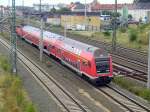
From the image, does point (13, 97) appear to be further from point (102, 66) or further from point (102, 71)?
point (102, 66)

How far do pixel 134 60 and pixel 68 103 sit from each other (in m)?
22.5

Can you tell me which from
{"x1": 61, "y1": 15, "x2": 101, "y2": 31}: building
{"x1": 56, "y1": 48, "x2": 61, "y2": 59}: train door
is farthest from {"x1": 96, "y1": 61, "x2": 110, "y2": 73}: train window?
{"x1": 61, "y1": 15, "x2": 101, "y2": 31}: building

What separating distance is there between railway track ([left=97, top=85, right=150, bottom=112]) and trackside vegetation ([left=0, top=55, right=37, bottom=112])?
5.95m

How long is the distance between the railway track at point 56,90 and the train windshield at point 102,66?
3309mm

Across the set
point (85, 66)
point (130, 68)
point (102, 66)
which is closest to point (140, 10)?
point (130, 68)

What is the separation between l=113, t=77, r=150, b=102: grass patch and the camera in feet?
95.7

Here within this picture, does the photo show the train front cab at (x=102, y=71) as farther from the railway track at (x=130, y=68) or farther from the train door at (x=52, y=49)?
the train door at (x=52, y=49)

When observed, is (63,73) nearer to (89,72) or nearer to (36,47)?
(89,72)

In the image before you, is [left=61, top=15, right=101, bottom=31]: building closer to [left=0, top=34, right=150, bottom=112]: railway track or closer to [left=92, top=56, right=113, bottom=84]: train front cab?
[left=92, top=56, right=113, bottom=84]: train front cab

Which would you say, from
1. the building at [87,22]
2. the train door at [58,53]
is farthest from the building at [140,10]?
the train door at [58,53]

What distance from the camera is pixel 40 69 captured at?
138 feet

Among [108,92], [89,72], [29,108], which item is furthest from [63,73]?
[29,108]

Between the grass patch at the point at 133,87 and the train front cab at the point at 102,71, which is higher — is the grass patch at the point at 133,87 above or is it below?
below

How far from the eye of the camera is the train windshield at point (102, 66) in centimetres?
3244
